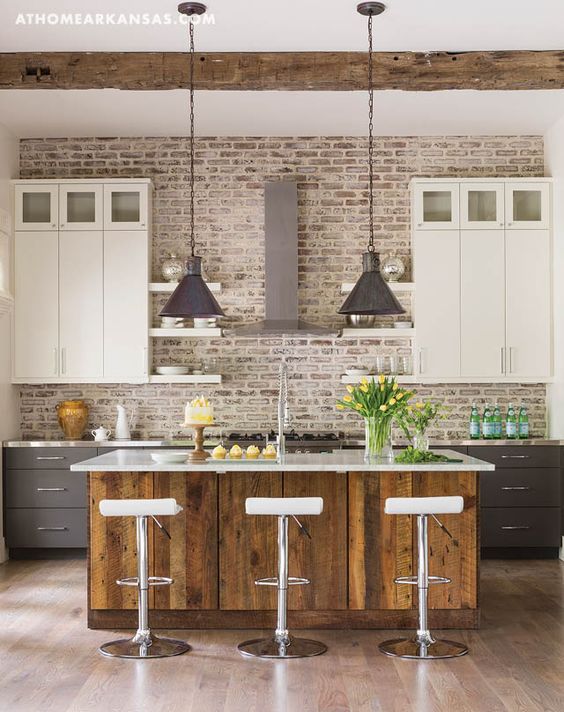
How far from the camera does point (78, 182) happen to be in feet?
25.5

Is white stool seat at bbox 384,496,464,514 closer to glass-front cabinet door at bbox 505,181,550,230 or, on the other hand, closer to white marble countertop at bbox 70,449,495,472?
white marble countertop at bbox 70,449,495,472

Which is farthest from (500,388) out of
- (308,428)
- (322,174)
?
(322,174)

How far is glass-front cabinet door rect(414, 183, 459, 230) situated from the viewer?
25.4ft

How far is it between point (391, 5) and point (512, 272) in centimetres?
310

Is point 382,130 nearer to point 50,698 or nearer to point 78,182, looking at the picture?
point 78,182

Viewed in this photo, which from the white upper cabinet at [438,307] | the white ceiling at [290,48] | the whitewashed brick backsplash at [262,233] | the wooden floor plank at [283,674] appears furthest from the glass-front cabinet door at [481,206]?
the wooden floor plank at [283,674]

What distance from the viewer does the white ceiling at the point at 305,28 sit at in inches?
206

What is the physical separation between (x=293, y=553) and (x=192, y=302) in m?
1.55

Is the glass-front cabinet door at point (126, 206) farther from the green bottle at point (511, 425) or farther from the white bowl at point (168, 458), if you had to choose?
the green bottle at point (511, 425)

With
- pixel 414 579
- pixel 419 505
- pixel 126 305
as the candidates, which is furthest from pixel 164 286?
pixel 419 505

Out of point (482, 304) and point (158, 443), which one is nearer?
point (158, 443)

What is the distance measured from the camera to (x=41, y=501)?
24.3ft

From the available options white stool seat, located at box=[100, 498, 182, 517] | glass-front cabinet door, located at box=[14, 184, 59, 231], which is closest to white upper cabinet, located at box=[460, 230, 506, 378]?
glass-front cabinet door, located at box=[14, 184, 59, 231]
